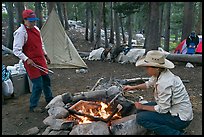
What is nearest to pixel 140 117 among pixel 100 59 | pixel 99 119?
pixel 99 119

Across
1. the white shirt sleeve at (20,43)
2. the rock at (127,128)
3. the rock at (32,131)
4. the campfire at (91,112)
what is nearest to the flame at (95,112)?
the campfire at (91,112)

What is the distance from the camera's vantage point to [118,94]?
13.4 feet

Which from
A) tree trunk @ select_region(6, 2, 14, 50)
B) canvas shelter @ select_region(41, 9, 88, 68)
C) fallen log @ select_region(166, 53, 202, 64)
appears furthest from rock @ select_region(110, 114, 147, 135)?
tree trunk @ select_region(6, 2, 14, 50)

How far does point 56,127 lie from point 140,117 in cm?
110

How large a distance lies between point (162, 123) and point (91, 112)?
1.09 meters

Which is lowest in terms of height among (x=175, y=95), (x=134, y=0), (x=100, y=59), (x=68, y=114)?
(x=100, y=59)

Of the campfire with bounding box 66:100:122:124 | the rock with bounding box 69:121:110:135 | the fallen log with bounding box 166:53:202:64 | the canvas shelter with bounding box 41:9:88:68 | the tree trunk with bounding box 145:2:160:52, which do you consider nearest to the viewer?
the rock with bounding box 69:121:110:135

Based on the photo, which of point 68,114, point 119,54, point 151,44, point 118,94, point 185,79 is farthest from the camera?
point 119,54

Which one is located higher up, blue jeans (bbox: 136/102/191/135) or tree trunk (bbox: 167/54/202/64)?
blue jeans (bbox: 136/102/191/135)

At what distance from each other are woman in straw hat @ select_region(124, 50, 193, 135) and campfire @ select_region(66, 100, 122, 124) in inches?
21.4

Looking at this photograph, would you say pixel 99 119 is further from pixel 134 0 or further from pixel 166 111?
pixel 134 0

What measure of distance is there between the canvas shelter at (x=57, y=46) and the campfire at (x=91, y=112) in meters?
4.69

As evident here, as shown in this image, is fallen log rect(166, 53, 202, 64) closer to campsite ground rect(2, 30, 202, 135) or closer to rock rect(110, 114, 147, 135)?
campsite ground rect(2, 30, 202, 135)

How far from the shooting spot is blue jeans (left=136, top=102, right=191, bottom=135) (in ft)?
10.4
